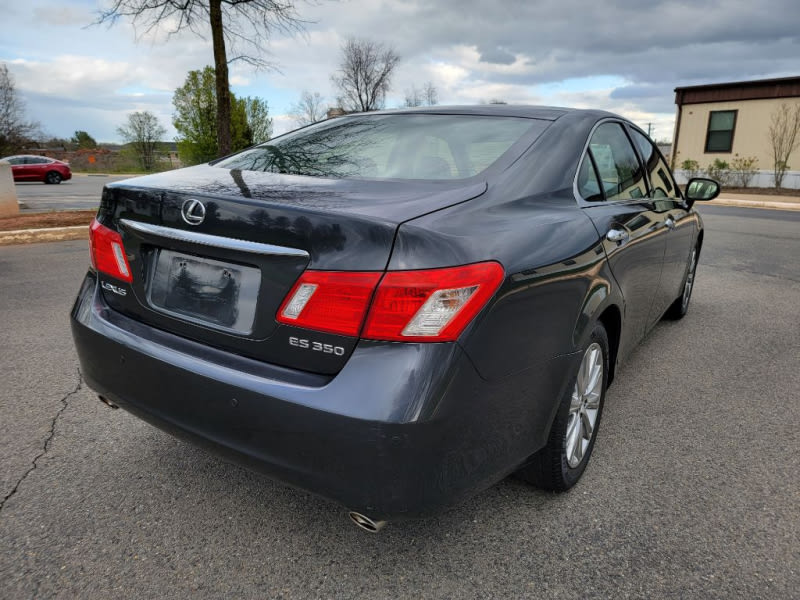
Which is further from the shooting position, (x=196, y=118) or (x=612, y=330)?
(x=196, y=118)

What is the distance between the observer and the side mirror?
4094mm

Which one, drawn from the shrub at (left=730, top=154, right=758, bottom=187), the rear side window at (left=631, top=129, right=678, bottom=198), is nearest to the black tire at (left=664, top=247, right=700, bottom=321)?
the rear side window at (left=631, top=129, right=678, bottom=198)

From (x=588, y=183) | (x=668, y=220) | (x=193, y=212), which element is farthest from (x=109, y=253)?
(x=668, y=220)

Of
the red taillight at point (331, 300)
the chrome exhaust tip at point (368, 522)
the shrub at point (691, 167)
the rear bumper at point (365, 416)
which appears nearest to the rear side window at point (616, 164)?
the rear bumper at point (365, 416)

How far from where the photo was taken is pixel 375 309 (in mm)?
1610

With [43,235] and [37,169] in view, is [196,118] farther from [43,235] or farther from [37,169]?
[43,235]

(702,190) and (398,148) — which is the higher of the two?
(398,148)

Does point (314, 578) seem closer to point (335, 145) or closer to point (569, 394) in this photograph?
point (569, 394)

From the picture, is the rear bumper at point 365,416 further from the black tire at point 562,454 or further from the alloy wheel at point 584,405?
the alloy wheel at point 584,405

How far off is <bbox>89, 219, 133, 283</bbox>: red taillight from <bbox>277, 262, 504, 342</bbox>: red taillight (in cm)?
89

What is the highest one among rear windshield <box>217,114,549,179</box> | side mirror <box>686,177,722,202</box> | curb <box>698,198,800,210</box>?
rear windshield <box>217,114,549,179</box>

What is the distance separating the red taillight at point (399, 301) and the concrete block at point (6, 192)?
13035mm

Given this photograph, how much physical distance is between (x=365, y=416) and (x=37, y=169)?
31823 mm

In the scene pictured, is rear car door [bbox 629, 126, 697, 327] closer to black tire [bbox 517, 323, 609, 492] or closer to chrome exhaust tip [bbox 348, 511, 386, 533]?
black tire [bbox 517, 323, 609, 492]
